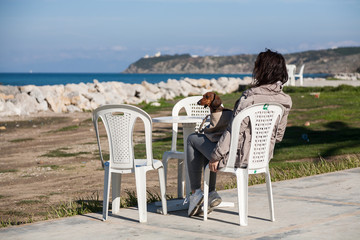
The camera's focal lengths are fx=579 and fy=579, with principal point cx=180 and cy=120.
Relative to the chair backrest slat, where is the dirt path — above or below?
below

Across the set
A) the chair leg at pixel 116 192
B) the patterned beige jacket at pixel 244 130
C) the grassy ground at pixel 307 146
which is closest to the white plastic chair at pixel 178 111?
the grassy ground at pixel 307 146

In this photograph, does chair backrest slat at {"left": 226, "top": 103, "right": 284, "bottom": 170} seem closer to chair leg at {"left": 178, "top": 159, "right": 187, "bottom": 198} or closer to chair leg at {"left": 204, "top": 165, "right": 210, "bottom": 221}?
chair leg at {"left": 204, "top": 165, "right": 210, "bottom": 221}

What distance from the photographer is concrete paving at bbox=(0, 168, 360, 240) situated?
15.5 ft

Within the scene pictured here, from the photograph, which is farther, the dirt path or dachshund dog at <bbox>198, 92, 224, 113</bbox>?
the dirt path

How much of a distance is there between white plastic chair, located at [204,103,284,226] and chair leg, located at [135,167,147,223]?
77cm

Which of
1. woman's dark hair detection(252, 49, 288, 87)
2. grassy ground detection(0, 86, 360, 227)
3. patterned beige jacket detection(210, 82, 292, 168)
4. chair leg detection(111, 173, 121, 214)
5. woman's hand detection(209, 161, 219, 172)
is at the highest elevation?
woman's dark hair detection(252, 49, 288, 87)

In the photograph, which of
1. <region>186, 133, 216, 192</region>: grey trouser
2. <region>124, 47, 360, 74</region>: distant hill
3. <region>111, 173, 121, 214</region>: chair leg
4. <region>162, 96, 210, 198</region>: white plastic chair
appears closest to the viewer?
<region>186, 133, 216, 192</region>: grey trouser

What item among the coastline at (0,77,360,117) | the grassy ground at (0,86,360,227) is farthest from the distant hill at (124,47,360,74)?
the grassy ground at (0,86,360,227)

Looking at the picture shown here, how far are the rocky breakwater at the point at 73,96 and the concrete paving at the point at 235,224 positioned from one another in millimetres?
18799

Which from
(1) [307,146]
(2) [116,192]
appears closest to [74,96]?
(1) [307,146]

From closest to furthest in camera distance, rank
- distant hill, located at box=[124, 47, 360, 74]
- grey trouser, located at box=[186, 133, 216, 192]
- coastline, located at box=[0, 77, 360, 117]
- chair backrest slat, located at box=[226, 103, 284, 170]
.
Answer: chair backrest slat, located at box=[226, 103, 284, 170] < grey trouser, located at box=[186, 133, 216, 192] < coastline, located at box=[0, 77, 360, 117] < distant hill, located at box=[124, 47, 360, 74]

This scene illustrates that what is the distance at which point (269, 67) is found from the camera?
5.13 metres

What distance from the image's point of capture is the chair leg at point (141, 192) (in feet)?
17.3

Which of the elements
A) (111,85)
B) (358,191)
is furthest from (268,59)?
(111,85)
